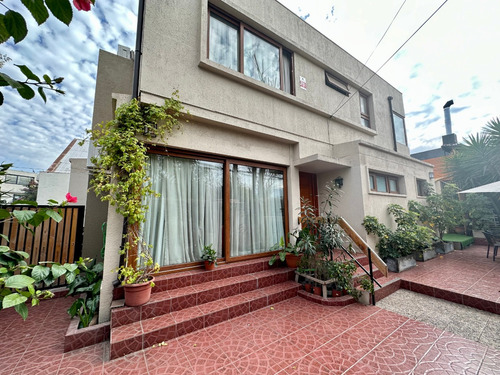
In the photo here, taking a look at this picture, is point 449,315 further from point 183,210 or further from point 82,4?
point 82,4

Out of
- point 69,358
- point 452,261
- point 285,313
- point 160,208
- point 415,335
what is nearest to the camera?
point 69,358

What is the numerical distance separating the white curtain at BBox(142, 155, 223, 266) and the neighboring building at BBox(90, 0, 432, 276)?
23 millimetres

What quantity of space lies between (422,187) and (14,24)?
12848 mm

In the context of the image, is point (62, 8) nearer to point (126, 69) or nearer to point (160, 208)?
point (160, 208)

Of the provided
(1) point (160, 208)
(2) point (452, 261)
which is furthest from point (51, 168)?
(2) point (452, 261)

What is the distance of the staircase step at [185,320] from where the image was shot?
293 cm

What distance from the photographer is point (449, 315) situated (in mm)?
3953

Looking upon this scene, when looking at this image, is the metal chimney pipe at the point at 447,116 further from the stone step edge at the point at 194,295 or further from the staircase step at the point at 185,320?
the staircase step at the point at 185,320

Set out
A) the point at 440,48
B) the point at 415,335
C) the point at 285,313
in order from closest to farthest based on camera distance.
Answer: the point at 415,335 → the point at 285,313 → the point at 440,48

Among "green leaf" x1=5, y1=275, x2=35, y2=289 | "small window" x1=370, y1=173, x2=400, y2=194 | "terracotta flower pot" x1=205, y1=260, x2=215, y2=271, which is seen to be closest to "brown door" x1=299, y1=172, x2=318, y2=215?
"small window" x1=370, y1=173, x2=400, y2=194

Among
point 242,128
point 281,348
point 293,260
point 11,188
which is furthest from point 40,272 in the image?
point 11,188

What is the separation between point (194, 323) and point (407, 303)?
14.8 feet

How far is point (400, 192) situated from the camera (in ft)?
28.1

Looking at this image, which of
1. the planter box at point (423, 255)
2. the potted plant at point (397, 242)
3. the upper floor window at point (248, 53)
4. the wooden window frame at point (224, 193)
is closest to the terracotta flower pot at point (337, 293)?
the wooden window frame at point (224, 193)
